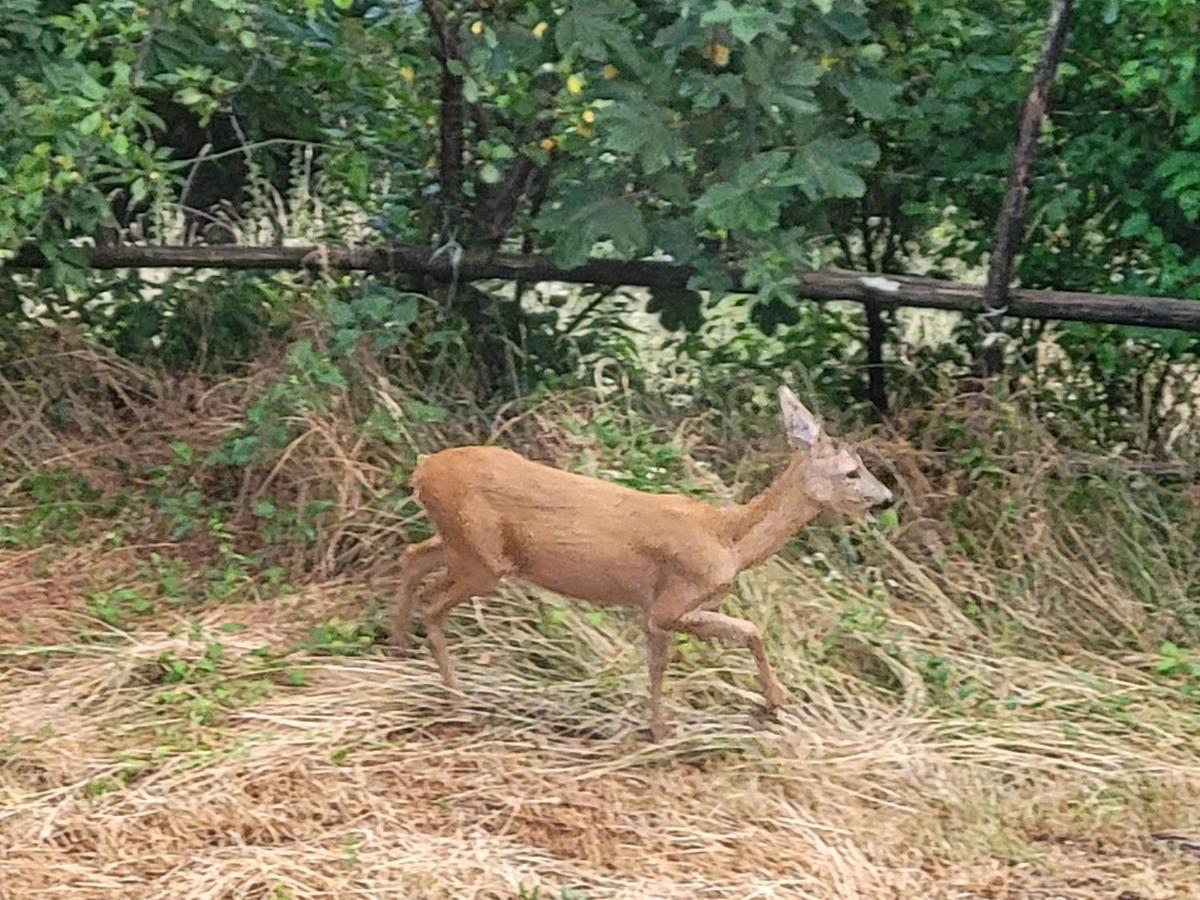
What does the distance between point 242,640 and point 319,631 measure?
0.73 ft

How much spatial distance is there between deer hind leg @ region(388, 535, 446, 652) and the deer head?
99cm

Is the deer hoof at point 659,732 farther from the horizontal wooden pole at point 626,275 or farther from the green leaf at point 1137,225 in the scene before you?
the green leaf at point 1137,225

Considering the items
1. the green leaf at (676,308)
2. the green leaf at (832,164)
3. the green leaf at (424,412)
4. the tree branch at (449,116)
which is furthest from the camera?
the green leaf at (676,308)

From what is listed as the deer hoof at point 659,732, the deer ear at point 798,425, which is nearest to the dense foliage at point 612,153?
the deer ear at point 798,425

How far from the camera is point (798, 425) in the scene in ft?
13.5

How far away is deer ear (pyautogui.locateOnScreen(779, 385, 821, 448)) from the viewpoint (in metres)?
4.10

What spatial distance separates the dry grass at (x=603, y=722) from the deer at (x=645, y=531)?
1.15 ft

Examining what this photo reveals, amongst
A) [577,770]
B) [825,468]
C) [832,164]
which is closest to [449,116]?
[832,164]

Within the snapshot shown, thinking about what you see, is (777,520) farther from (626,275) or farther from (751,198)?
(626,275)

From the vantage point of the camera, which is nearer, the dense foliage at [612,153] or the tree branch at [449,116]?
the dense foliage at [612,153]

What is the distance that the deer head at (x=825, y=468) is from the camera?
409 centimetres

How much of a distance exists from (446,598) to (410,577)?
0.20 m

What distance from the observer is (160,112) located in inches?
253

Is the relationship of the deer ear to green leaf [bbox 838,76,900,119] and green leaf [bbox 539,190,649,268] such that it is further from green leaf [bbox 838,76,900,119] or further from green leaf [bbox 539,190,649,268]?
green leaf [bbox 838,76,900,119]
